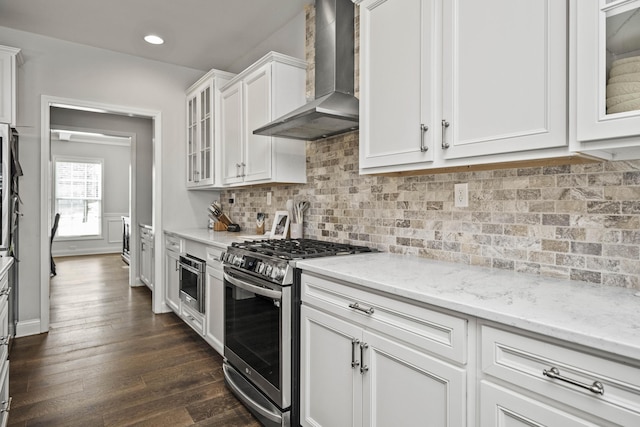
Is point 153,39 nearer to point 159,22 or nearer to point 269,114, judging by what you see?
point 159,22

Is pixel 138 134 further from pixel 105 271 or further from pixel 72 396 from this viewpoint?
pixel 72 396

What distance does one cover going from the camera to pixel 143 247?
5211 millimetres

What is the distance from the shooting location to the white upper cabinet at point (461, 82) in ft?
4.04

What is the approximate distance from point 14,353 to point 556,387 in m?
3.77

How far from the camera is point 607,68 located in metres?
1.07

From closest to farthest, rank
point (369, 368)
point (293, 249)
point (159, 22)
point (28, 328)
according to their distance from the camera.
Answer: point (369, 368), point (293, 249), point (159, 22), point (28, 328)

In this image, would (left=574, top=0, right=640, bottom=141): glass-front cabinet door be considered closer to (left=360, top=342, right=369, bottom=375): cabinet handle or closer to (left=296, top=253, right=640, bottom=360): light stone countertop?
(left=296, top=253, right=640, bottom=360): light stone countertop

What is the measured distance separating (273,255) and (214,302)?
3.52 ft

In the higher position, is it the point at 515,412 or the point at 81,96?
the point at 81,96

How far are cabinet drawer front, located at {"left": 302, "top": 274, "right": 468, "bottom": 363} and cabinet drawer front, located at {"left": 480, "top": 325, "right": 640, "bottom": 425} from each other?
92 millimetres

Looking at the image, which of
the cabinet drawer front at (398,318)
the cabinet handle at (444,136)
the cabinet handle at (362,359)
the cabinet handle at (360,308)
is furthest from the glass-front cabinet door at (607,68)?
the cabinet handle at (362,359)

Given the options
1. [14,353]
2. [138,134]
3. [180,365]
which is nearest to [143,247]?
[138,134]

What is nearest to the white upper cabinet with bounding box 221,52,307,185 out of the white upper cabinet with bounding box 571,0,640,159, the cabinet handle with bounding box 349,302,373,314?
the cabinet handle with bounding box 349,302,373,314

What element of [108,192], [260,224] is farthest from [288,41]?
[108,192]
